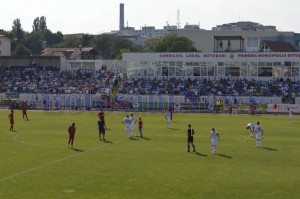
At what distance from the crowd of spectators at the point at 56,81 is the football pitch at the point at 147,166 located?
4032 centimetres

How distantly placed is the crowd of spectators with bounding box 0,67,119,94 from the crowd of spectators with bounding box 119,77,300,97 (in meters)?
4.82

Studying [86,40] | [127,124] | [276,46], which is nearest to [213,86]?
[276,46]

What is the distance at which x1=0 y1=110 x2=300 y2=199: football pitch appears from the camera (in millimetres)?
21953

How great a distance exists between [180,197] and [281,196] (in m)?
4.11

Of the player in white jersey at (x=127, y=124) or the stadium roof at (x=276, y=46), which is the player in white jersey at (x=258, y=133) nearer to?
the player in white jersey at (x=127, y=124)

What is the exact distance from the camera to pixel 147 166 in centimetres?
2789

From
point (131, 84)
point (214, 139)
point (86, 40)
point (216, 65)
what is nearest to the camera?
point (214, 139)

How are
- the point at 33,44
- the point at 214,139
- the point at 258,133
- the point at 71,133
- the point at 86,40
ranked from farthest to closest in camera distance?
1. the point at 86,40
2. the point at 33,44
3. the point at 258,133
4. the point at 71,133
5. the point at 214,139

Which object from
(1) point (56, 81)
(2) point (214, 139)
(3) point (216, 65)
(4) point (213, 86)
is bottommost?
(2) point (214, 139)

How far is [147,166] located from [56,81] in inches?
2577

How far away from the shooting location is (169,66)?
8962 cm

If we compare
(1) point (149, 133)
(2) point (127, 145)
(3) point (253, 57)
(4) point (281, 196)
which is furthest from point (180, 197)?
(3) point (253, 57)

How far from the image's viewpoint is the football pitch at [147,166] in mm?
21953

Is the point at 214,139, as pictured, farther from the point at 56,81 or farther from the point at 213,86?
the point at 56,81
